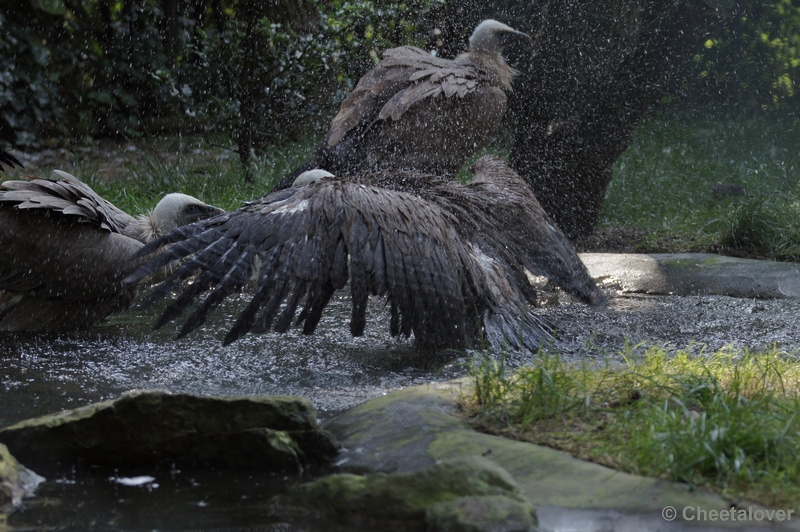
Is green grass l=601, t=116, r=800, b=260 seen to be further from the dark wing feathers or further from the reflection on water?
the reflection on water

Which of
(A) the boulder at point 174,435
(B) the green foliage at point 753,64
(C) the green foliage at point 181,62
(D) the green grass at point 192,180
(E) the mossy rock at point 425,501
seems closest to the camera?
(E) the mossy rock at point 425,501

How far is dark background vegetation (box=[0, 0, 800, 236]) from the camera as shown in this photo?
6789 mm

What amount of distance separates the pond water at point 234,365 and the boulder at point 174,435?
58 mm

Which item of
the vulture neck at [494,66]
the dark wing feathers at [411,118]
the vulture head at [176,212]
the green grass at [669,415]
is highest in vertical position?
the vulture neck at [494,66]

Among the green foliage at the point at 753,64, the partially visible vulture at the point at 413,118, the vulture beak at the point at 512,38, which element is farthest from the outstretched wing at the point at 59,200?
the green foliage at the point at 753,64

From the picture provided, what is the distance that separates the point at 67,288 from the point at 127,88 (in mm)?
7007

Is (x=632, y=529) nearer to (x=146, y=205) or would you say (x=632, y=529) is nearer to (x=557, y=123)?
(x=557, y=123)

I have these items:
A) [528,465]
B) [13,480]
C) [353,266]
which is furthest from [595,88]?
[13,480]

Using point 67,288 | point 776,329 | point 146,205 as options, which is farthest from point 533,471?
point 146,205

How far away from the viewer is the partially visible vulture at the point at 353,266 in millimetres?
3111

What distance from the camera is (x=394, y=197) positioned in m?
3.56

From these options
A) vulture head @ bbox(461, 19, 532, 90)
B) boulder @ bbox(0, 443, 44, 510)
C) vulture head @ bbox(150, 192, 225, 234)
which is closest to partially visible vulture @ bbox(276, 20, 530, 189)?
vulture head @ bbox(461, 19, 532, 90)

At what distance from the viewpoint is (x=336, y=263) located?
3.26 meters

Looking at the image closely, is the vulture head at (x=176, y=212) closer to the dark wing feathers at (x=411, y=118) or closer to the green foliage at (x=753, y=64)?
the dark wing feathers at (x=411, y=118)
